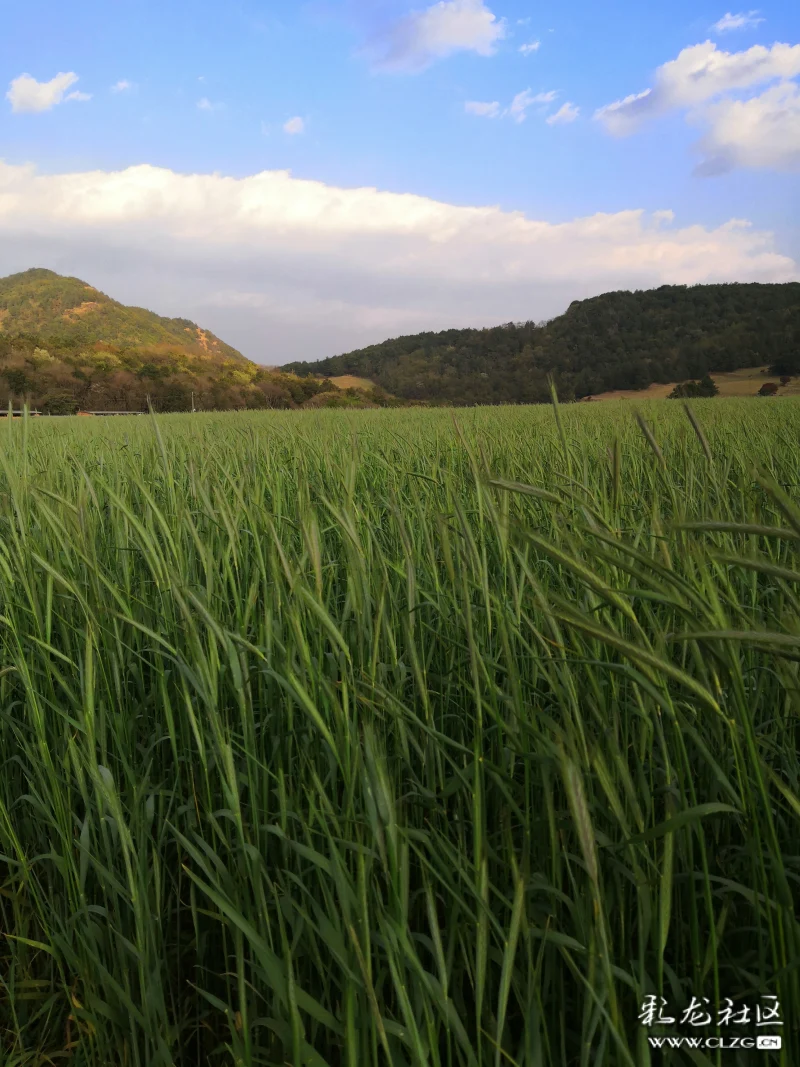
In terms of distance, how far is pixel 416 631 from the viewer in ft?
4.55

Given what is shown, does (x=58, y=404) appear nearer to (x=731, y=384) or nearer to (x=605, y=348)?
(x=605, y=348)

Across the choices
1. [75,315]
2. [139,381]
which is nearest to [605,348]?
[139,381]

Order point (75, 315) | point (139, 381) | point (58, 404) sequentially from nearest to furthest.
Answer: point (58, 404) < point (139, 381) < point (75, 315)

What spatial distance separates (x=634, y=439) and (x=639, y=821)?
3.55 meters

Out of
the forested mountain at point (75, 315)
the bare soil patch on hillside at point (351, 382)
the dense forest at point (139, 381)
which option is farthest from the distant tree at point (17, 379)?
the forested mountain at point (75, 315)

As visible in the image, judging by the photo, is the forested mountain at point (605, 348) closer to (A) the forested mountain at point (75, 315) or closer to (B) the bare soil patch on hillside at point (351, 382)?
(B) the bare soil patch on hillside at point (351, 382)

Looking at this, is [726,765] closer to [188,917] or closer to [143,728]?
[188,917]

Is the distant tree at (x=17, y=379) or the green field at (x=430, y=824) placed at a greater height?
the distant tree at (x=17, y=379)

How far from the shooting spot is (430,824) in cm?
81

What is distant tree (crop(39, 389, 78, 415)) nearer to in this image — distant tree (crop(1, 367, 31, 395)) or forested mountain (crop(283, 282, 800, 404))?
distant tree (crop(1, 367, 31, 395))

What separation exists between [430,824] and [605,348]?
3403cm

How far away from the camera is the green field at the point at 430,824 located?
60 cm

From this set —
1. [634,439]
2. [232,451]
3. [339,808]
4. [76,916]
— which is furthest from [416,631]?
[634,439]

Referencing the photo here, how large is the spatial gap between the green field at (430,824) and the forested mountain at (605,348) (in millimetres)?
26021
